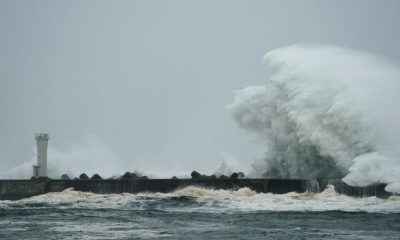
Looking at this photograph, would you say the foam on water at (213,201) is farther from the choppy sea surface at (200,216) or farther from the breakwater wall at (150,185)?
the breakwater wall at (150,185)

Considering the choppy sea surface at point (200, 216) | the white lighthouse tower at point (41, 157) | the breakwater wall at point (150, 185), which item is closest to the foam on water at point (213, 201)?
the choppy sea surface at point (200, 216)

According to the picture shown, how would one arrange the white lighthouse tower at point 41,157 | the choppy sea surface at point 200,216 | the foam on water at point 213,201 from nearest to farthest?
the choppy sea surface at point 200,216 → the foam on water at point 213,201 → the white lighthouse tower at point 41,157

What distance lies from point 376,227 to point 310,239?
3035 mm

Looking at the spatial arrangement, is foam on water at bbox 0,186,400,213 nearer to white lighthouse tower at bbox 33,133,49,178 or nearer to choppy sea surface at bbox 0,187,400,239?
choppy sea surface at bbox 0,187,400,239

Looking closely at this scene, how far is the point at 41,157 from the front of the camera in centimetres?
3878

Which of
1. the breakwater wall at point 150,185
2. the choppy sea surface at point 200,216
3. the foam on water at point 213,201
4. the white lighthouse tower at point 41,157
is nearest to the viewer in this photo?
the choppy sea surface at point 200,216

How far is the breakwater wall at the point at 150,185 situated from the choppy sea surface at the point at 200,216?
0.42 meters

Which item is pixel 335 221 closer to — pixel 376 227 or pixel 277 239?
pixel 376 227

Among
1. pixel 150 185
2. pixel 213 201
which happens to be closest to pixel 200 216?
pixel 213 201

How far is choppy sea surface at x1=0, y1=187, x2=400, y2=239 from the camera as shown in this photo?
20500 millimetres

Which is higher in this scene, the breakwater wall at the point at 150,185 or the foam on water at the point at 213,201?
the breakwater wall at the point at 150,185

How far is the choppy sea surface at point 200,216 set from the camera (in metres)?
20.5

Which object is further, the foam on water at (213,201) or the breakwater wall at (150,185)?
the breakwater wall at (150,185)

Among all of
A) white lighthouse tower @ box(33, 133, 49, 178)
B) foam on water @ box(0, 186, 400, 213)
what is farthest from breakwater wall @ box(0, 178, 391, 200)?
white lighthouse tower @ box(33, 133, 49, 178)
